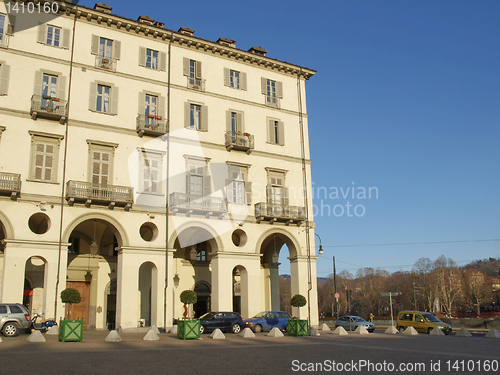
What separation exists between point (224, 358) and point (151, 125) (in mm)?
19385

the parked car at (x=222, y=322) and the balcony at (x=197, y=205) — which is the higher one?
the balcony at (x=197, y=205)

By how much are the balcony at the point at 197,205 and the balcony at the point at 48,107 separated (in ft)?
27.2

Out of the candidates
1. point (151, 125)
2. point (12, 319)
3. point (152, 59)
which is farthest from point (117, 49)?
point (12, 319)

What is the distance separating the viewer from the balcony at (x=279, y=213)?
33969 millimetres

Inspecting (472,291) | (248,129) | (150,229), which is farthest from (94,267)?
(472,291)

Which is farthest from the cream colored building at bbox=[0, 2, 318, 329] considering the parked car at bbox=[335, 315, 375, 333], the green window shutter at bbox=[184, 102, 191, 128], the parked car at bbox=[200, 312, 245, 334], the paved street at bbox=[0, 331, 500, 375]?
the paved street at bbox=[0, 331, 500, 375]

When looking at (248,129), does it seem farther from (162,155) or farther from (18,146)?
(18,146)

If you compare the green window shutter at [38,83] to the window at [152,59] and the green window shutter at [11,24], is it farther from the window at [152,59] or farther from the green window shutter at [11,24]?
the window at [152,59]

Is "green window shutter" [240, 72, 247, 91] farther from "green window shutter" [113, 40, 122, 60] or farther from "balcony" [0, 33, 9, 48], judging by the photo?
"balcony" [0, 33, 9, 48]

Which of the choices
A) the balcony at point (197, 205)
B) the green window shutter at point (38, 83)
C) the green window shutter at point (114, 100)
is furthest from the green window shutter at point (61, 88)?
the balcony at point (197, 205)

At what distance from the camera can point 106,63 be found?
31.0m

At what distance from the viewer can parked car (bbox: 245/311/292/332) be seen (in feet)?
97.4

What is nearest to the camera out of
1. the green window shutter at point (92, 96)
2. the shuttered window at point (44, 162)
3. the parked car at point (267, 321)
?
the shuttered window at point (44, 162)

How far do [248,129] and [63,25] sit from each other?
14240mm
